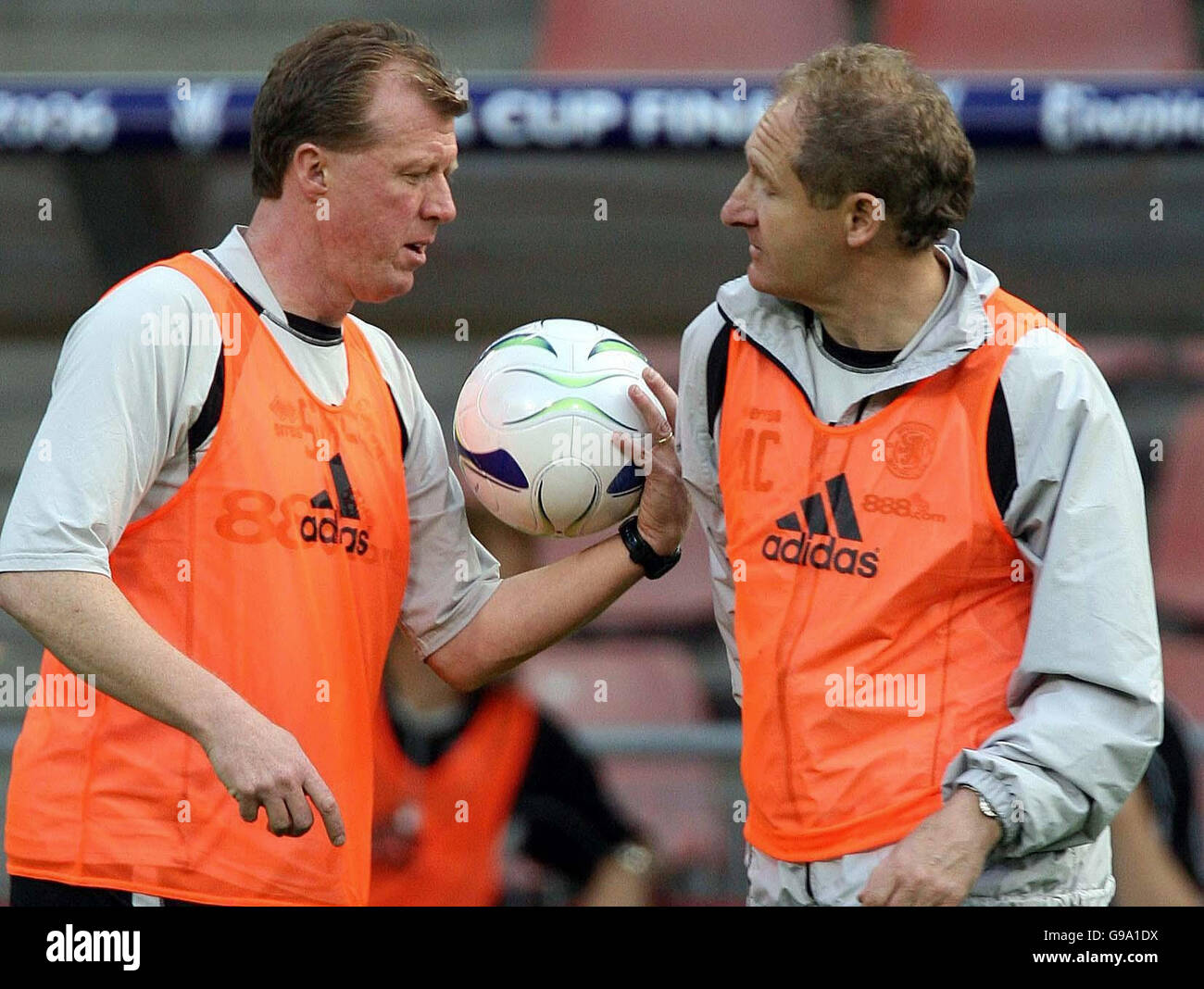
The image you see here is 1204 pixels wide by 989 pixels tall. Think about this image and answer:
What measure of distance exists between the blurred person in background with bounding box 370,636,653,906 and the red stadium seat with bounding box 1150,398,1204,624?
209 cm

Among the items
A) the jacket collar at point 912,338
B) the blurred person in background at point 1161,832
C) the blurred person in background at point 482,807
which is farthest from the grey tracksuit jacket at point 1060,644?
the blurred person in background at point 482,807

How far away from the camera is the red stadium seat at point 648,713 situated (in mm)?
4660

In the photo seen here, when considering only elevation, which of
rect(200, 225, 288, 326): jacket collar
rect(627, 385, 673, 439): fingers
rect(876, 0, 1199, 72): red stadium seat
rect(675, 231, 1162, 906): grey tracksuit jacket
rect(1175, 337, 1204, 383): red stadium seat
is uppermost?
rect(876, 0, 1199, 72): red stadium seat

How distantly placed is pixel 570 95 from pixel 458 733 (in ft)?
6.09

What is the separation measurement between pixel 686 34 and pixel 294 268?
379 centimetres

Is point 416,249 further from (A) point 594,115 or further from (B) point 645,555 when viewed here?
(A) point 594,115

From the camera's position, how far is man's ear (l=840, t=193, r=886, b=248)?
2559 mm

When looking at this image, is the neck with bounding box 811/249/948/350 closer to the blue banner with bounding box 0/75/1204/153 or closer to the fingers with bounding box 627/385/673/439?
the fingers with bounding box 627/385/673/439

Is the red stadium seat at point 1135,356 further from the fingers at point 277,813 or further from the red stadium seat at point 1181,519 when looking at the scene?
the fingers at point 277,813

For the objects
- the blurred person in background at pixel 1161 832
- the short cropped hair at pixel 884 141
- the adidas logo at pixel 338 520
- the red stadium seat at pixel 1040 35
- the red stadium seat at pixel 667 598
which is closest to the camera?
the short cropped hair at pixel 884 141

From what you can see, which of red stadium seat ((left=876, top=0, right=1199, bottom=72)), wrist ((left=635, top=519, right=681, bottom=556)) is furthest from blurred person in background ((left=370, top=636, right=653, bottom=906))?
red stadium seat ((left=876, top=0, right=1199, bottom=72))

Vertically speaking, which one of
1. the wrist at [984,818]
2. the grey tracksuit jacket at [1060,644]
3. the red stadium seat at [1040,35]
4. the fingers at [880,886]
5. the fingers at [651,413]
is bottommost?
the fingers at [880,886]

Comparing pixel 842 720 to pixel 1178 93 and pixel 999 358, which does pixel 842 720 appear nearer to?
pixel 999 358

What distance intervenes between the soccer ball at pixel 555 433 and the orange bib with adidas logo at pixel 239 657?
0.23m
